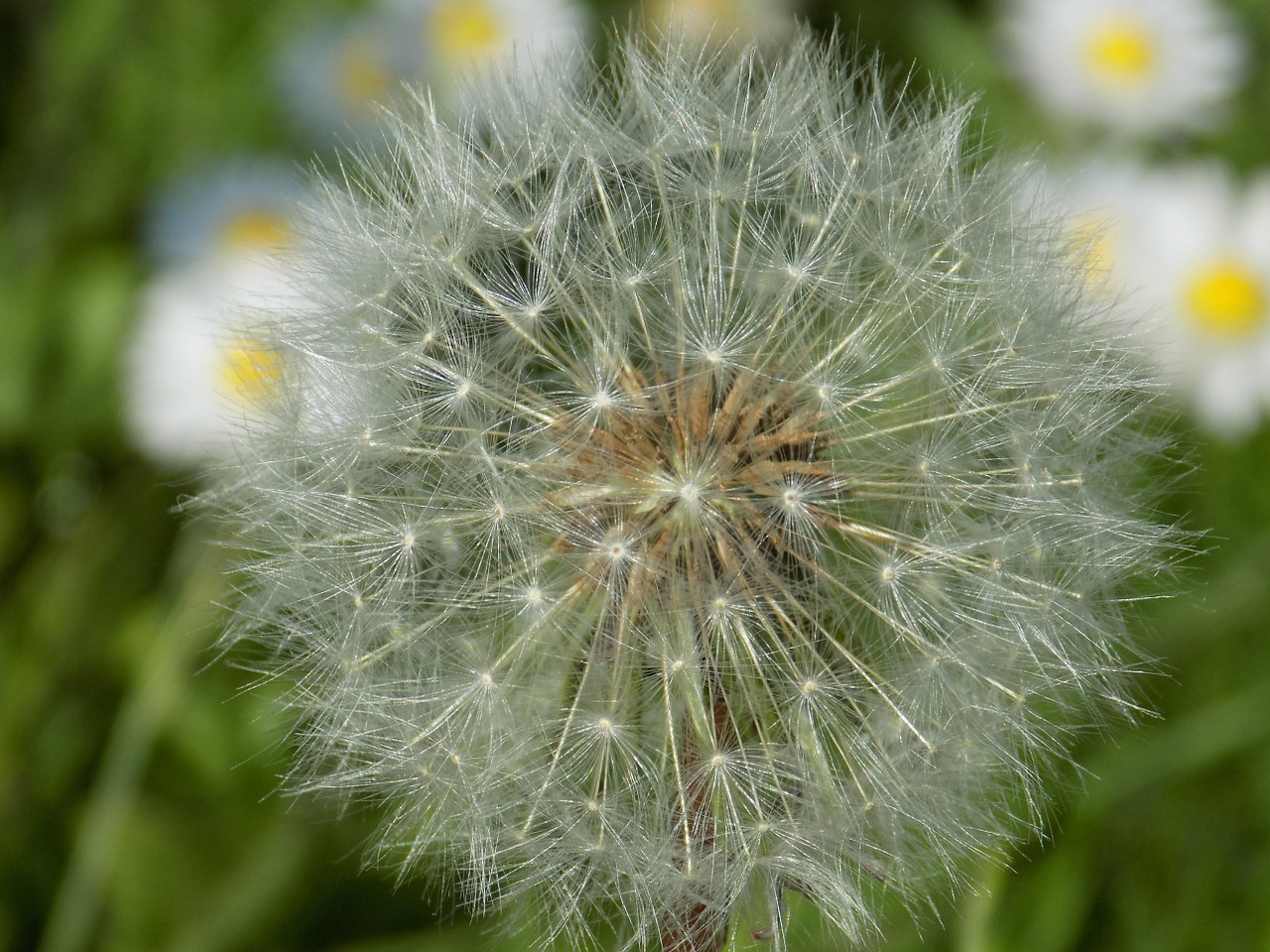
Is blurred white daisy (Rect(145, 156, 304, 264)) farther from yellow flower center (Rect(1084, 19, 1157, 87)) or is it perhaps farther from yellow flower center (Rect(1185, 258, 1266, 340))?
yellow flower center (Rect(1185, 258, 1266, 340))

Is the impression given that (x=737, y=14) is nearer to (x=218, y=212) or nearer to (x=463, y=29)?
(x=463, y=29)

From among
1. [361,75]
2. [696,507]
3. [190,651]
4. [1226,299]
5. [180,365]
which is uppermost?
[361,75]

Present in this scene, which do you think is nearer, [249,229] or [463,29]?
[249,229]

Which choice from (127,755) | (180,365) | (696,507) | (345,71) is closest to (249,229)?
(180,365)

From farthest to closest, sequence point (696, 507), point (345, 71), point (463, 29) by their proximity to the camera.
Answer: point (463, 29), point (345, 71), point (696, 507)

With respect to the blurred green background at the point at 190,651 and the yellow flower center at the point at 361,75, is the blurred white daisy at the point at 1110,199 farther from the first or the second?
the yellow flower center at the point at 361,75

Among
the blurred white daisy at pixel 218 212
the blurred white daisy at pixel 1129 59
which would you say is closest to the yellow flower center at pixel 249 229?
the blurred white daisy at pixel 218 212
